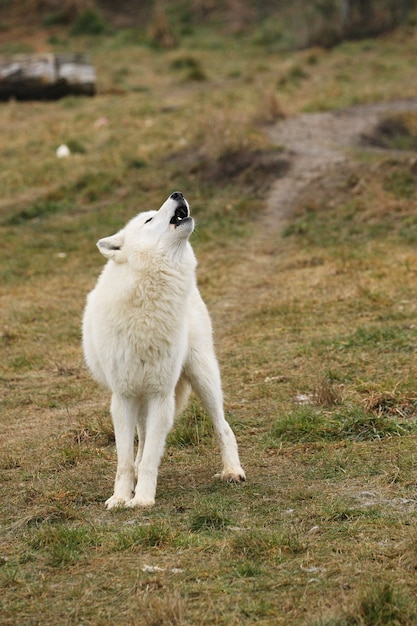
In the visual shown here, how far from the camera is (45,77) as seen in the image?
20.4 meters

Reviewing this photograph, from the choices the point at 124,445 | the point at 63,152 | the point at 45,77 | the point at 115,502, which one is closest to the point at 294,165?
the point at 63,152

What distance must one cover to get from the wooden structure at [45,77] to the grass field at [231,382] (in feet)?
2.32

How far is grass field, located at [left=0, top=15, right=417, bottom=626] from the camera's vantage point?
13.4ft

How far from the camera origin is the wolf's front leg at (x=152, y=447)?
5.25 meters

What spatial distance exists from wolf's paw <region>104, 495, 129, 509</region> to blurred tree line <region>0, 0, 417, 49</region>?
21.1m

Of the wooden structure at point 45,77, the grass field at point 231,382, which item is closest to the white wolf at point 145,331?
the grass field at point 231,382

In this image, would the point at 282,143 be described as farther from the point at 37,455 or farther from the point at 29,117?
the point at 37,455

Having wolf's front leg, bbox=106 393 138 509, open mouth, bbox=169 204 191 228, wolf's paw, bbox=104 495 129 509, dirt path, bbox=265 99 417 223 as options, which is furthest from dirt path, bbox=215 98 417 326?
wolf's paw, bbox=104 495 129 509

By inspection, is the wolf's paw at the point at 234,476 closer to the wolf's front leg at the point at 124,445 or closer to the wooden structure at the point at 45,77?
the wolf's front leg at the point at 124,445

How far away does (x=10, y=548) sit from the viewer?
4656 mm

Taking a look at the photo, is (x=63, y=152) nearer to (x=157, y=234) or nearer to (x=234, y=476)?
(x=157, y=234)

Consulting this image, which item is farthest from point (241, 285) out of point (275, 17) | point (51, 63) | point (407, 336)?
point (275, 17)

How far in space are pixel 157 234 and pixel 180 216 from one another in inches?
8.2

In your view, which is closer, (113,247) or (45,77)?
(113,247)
